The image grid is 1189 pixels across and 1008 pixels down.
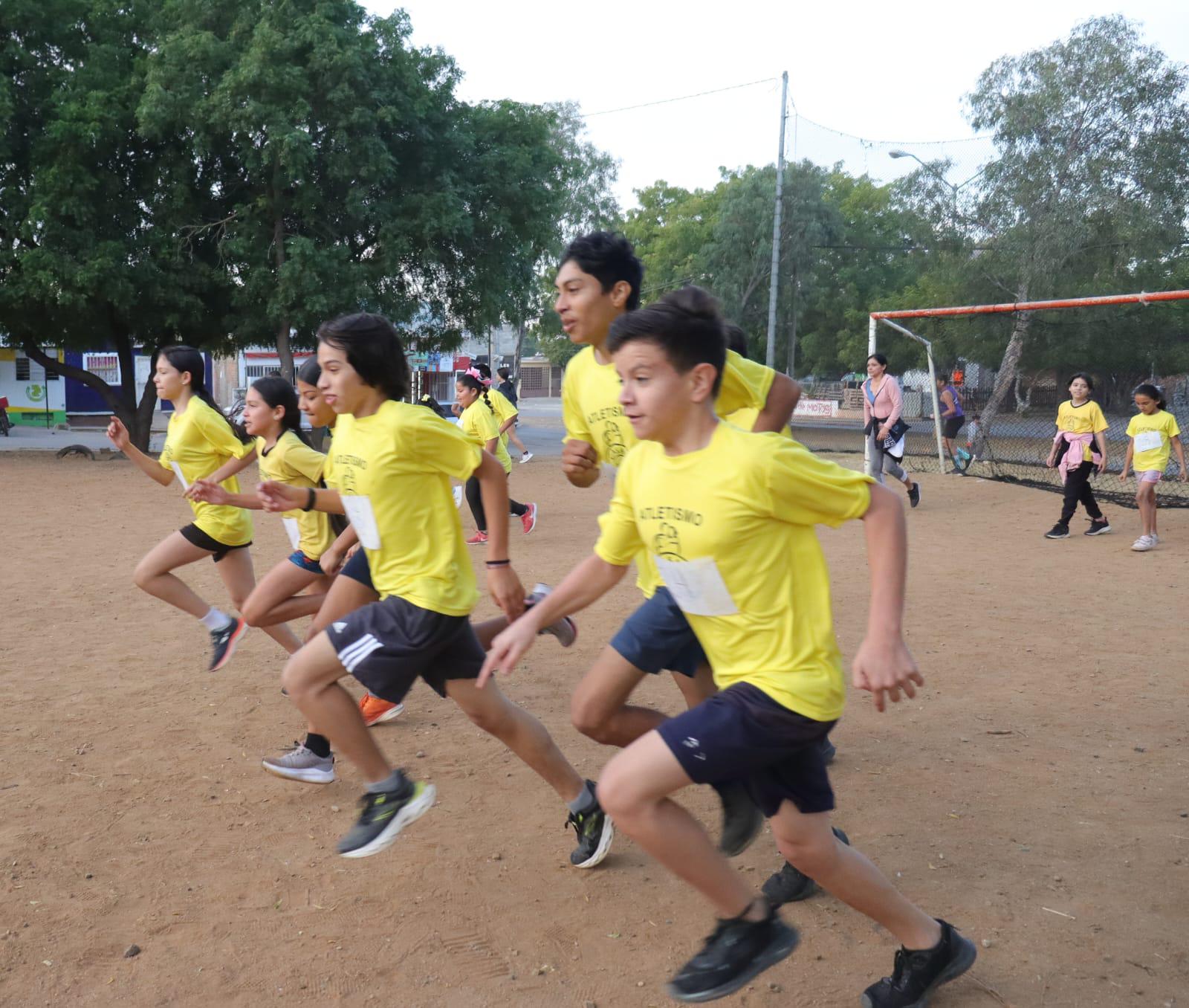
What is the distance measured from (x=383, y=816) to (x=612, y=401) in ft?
5.19

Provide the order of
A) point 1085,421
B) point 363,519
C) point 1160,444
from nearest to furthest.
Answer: point 363,519
point 1160,444
point 1085,421

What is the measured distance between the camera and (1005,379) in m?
18.7

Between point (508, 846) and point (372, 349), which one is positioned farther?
point (508, 846)

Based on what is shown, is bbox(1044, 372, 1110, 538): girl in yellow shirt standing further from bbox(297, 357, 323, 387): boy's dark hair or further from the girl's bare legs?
bbox(297, 357, 323, 387): boy's dark hair

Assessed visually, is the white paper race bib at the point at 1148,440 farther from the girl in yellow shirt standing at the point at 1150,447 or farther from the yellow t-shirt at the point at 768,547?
the yellow t-shirt at the point at 768,547

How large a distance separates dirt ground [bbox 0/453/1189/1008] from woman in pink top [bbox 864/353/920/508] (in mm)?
6479

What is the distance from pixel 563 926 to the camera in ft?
11.3

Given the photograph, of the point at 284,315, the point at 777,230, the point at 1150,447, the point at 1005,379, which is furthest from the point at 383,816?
the point at 777,230

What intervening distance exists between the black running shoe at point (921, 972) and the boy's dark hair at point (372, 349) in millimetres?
2365

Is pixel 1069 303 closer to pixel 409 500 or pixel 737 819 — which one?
pixel 409 500

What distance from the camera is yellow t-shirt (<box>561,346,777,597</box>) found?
375 centimetres

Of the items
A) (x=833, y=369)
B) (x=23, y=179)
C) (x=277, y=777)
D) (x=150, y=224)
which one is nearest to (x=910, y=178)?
(x=833, y=369)

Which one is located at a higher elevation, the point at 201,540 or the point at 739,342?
the point at 739,342

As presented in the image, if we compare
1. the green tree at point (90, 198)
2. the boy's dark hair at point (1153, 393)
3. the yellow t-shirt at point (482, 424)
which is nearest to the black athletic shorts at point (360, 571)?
the yellow t-shirt at point (482, 424)
